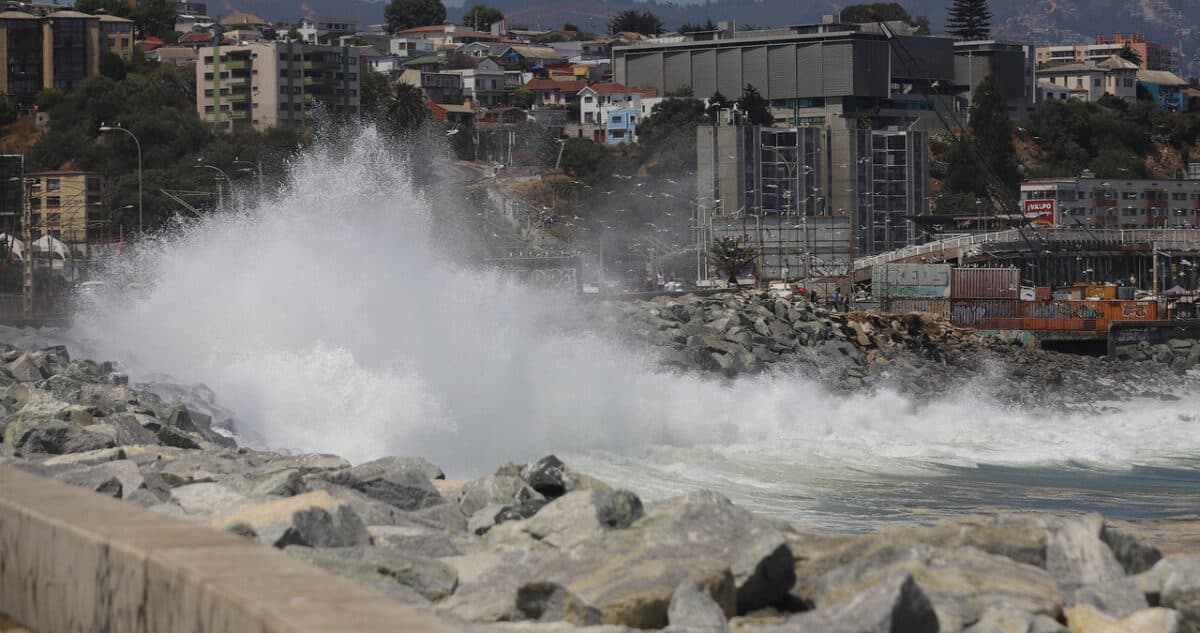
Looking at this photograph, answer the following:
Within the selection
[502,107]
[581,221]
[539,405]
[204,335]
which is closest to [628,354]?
[539,405]

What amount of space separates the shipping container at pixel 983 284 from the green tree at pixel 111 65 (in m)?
85.8

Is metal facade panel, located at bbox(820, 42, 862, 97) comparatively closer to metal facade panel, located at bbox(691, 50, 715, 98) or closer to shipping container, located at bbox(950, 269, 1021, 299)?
metal facade panel, located at bbox(691, 50, 715, 98)

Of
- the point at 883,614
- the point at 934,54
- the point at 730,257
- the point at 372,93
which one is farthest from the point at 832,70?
the point at 883,614

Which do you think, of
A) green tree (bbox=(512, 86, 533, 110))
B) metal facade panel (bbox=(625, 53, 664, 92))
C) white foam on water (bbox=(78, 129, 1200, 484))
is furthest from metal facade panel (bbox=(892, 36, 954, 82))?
white foam on water (bbox=(78, 129, 1200, 484))

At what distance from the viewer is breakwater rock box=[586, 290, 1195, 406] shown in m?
39.9

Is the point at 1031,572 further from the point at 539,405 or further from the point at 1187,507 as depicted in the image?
the point at 539,405

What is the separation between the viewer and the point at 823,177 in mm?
111812

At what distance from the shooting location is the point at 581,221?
347ft

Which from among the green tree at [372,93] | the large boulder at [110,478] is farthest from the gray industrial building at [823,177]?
the large boulder at [110,478]

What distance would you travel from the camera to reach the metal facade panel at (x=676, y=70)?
146000 mm

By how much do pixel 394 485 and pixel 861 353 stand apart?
38.0 meters

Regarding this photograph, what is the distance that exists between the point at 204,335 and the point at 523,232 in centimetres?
6975

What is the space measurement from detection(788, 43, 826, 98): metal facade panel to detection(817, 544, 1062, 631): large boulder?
426 feet

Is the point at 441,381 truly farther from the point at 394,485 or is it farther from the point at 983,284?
the point at 983,284
